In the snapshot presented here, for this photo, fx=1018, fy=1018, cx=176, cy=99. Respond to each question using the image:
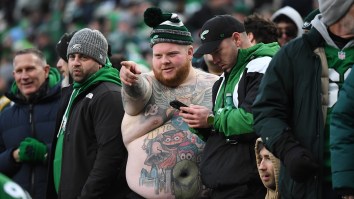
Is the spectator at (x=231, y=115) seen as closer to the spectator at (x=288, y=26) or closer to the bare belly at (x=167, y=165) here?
the bare belly at (x=167, y=165)

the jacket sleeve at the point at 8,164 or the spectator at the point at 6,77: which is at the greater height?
the spectator at the point at 6,77

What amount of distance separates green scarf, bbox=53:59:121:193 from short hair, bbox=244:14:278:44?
127 centimetres

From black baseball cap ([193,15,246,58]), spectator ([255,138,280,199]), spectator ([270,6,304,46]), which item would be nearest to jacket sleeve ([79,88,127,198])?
black baseball cap ([193,15,246,58])

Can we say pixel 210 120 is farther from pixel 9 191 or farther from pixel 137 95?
pixel 9 191

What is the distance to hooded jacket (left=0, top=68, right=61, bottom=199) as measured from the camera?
9711mm

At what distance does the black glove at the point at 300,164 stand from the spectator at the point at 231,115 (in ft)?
3.66

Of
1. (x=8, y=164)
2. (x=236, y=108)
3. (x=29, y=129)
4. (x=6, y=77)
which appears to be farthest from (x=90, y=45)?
(x=6, y=77)

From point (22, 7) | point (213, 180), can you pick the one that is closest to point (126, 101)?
point (213, 180)

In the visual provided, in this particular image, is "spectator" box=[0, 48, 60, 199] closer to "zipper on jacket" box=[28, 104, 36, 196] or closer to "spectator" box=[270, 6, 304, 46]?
"zipper on jacket" box=[28, 104, 36, 196]

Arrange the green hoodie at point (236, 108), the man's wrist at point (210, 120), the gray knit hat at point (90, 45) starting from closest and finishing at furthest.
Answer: the green hoodie at point (236, 108)
the man's wrist at point (210, 120)
the gray knit hat at point (90, 45)

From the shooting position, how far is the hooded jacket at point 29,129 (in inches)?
382

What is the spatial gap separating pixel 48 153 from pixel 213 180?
9.17 ft

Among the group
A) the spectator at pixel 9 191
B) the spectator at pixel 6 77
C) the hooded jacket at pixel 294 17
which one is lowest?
the spectator at pixel 9 191

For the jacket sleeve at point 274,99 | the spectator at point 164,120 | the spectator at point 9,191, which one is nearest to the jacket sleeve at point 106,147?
the spectator at point 164,120
